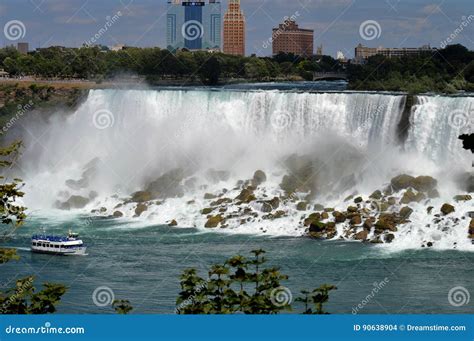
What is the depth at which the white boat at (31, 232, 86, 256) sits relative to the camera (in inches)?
849

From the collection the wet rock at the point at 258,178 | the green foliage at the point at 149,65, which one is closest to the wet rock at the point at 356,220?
the wet rock at the point at 258,178

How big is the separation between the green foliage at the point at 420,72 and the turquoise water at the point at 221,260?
58.6 ft

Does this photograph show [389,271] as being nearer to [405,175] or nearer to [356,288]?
[356,288]

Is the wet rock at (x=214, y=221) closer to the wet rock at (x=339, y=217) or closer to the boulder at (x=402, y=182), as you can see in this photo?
the wet rock at (x=339, y=217)

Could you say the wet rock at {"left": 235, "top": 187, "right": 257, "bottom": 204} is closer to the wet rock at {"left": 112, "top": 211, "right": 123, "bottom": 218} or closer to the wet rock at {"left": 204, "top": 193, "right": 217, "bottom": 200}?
the wet rock at {"left": 204, "top": 193, "right": 217, "bottom": 200}

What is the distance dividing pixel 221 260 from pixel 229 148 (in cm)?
1138

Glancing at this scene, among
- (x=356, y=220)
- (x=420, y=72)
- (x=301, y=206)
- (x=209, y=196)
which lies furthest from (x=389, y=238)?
(x=420, y=72)

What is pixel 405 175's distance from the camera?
84.9 ft

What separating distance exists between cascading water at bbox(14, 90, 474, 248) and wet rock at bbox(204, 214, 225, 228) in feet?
1.11

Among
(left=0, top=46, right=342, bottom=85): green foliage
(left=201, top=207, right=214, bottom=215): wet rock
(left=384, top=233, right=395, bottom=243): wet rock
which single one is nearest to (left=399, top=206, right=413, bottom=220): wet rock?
(left=384, top=233, right=395, bottom=243): wet rock

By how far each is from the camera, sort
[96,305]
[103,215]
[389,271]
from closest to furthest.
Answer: [96,305] < [389,271] < [103,215]

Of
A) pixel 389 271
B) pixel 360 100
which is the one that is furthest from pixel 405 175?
pixel 389 271

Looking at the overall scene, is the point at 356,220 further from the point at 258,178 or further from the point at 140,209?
the point at 140,209

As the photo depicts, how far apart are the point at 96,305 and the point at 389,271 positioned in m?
5.97
